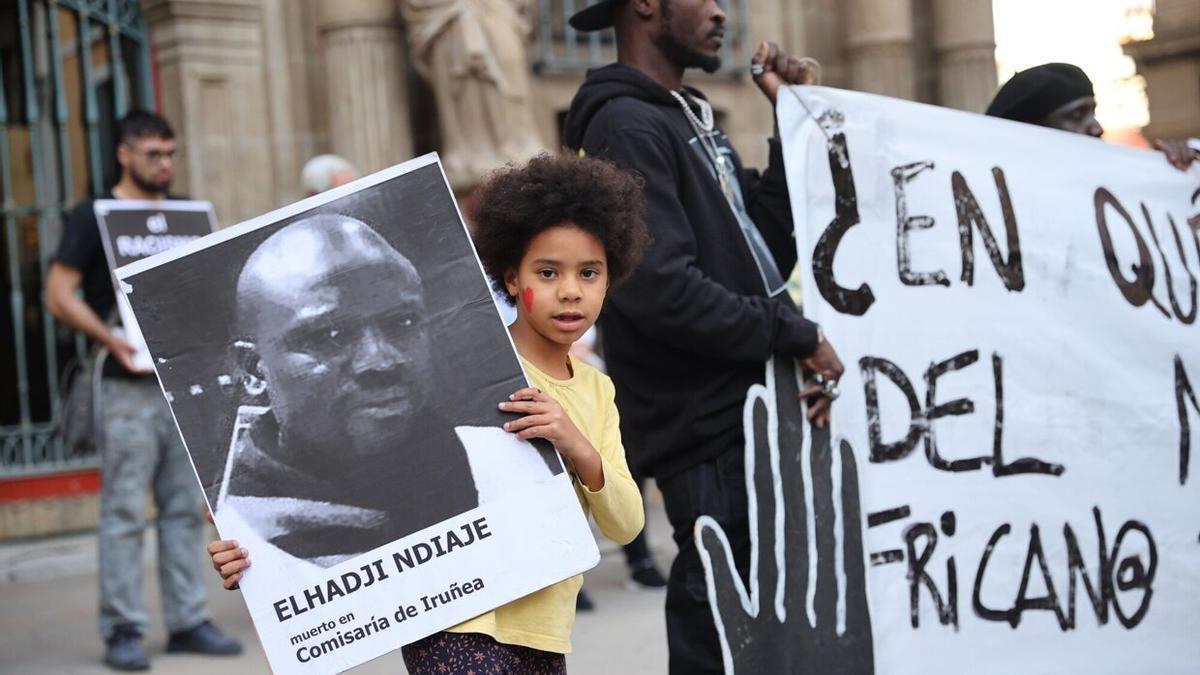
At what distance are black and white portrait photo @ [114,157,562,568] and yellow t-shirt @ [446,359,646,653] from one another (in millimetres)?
139

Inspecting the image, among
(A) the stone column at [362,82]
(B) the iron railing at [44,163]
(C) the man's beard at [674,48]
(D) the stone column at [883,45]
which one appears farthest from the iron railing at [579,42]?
(C) the man's beard at [674,48]

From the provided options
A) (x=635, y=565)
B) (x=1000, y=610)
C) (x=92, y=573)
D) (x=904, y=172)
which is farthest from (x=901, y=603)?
(x=92, y=573)

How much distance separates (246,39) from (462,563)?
681cm

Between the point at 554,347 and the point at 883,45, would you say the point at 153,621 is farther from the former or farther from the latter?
the point at 883,45

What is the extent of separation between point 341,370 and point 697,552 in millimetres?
1155

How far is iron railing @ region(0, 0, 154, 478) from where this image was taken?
817 cm

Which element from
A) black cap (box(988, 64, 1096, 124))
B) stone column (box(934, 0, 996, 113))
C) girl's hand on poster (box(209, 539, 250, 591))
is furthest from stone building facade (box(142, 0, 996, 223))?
girl's hand on poster (box(209, 539, 250, 591))

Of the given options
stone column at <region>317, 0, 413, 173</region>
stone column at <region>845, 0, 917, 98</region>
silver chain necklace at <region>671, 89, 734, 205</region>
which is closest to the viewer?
silver chain necklace at <region>671, 89, 734, 205</region>

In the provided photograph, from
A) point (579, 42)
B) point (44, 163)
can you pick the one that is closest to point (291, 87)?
point (44, 163)

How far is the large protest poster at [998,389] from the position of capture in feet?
12.3

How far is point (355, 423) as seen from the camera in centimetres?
259

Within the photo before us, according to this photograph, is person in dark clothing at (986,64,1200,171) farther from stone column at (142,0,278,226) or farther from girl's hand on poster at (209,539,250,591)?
stone column at (142,0,278,226)

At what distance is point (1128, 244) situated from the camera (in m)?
4.41

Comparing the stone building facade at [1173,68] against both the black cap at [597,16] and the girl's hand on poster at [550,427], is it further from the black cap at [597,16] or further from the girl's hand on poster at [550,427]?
the girl's hand on poster at [550,427]
